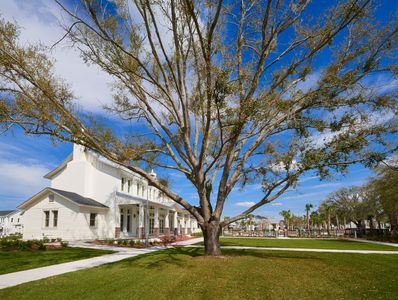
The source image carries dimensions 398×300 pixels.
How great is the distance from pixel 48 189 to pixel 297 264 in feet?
67.6

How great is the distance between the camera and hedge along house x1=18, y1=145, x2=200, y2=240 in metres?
23.6

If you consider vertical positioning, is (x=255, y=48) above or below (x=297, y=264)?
above

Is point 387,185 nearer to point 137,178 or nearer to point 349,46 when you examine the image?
point 349,46

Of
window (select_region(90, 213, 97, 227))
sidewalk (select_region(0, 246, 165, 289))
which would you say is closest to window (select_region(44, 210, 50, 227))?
window (select_region(90, 213, 97, 227))

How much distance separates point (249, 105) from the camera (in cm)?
970

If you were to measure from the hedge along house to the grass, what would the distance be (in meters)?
13.3

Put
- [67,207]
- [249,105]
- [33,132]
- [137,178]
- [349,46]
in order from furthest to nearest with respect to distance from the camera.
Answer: [137,178] < [67,207] < [349,46] < [33,132] < [249,105]

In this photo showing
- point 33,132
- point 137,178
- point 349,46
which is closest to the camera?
point 33,132

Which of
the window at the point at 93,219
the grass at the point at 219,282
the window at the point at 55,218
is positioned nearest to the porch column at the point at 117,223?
the window at the point at 93,219

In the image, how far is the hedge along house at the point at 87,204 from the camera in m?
23.6

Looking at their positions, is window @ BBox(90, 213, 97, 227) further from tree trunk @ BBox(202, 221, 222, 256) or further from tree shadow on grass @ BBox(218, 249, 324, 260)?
tree trunk @ BBox(202, 221, 222, 256)

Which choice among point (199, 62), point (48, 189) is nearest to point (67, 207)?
point (48, 189)

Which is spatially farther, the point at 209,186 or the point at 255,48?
the point at 209,186

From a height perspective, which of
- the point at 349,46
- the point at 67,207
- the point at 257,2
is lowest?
the point at 67,207
